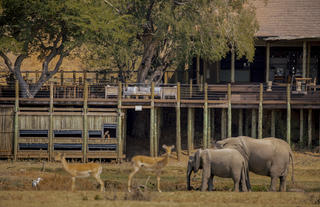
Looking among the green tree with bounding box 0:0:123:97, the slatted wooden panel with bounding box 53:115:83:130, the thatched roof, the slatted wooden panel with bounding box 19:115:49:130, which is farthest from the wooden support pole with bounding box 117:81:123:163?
the thatched roof

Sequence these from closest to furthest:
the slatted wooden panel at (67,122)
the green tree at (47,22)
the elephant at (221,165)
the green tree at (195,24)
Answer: the elephant at (221,165) < the slatted wooden panel at (67,122) < the green tree at (47,22) < the green tree at (195,24)

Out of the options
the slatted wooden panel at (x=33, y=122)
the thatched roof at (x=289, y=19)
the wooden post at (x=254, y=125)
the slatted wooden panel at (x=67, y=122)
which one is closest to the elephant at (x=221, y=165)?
the slatted wooden panel at (x=67, y=122)

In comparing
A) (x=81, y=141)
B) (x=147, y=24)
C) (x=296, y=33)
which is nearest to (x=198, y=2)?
(x=147, y=24)

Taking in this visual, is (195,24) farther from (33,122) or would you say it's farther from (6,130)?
(6,130)

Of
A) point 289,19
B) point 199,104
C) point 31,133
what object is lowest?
point 31,133

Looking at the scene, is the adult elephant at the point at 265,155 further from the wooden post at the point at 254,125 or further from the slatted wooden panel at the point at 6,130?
the slatted wooden panel at the point at 6,130

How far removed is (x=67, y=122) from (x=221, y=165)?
1171 cm

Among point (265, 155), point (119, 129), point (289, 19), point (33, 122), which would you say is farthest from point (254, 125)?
point (33, 122)

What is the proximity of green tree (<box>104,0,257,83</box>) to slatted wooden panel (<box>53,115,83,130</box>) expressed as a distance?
6109 millimetres

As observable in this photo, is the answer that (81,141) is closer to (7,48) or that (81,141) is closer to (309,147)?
(7,48)

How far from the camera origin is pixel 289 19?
135ft

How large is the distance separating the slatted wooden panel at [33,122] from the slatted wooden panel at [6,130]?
62 centimetres

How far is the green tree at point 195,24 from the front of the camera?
36594mm

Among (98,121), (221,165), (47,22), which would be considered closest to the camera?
(221,165)
